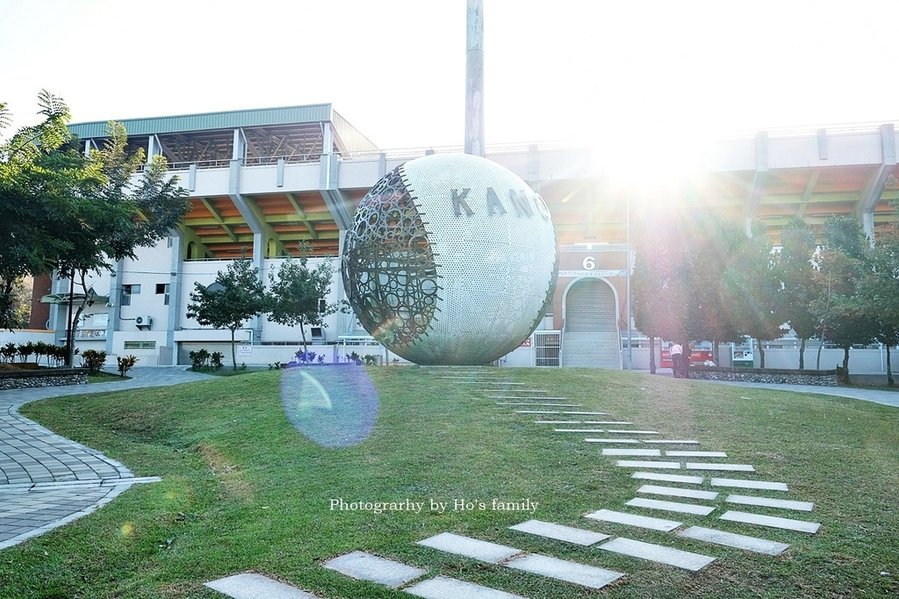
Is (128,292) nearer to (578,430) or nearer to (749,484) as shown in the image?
(578,430)

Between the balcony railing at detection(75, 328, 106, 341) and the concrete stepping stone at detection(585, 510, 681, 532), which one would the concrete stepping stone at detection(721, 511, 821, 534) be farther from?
the balcony railing at detection(75, 328, 106, 341)

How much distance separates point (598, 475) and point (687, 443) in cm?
254

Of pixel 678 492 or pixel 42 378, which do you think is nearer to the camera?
pixel 678 492

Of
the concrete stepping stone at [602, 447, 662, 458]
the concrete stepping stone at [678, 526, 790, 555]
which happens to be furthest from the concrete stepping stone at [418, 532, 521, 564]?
the concrete stepping stone at [602, 447, 662, 458]

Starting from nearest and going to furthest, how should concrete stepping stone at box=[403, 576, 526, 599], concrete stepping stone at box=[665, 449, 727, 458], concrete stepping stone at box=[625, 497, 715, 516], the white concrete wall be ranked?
concrete stepping stone at box=[403, 576, 526, 599] → concrete stepping stone at box=[625, 497, 715, 516] → concrete stepping stone at box=[665, 449, 727, 458] → the white concrete wall

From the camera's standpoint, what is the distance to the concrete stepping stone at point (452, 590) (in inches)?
126

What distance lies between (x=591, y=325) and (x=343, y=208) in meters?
16.9

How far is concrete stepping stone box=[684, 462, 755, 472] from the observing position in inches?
262

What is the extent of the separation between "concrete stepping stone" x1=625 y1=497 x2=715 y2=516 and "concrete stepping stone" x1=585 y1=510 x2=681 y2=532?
333 mm

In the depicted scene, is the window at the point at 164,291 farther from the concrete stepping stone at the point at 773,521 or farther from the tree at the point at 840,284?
the concrete stepping stone at the point at 773,521

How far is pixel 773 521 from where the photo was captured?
182 inches

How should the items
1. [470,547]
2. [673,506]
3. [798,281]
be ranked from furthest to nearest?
[798,281], [673,506], [470,547]

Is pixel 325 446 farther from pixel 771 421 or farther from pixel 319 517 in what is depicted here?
pixel 771 421

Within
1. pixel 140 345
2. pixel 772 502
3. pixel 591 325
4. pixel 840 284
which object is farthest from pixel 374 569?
pixel 140 345
